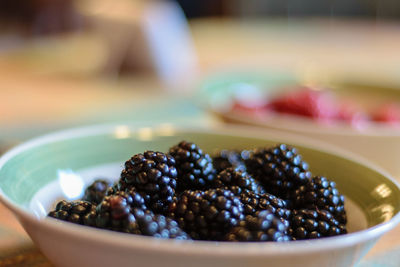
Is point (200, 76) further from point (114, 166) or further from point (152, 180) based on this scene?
point (152, 180)

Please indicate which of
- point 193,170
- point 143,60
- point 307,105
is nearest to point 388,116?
point 307,105

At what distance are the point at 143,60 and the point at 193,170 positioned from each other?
1602 mm

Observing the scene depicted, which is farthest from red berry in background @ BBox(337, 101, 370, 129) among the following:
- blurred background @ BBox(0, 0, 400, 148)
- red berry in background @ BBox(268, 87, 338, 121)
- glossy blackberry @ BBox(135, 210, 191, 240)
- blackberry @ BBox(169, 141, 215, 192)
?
glossy blackberry @ BBox(135, 210, 191, 240)

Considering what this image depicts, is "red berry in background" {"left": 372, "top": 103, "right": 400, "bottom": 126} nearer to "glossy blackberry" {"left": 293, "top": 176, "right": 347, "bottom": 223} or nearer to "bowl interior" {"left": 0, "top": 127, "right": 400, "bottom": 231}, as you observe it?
"bowl interior" {"left": 0, "top": 127, "right": 400, "bottom": 231}

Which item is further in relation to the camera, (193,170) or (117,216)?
(193,170)

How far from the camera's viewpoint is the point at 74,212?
0.59 metres

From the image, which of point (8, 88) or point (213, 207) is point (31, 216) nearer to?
point (213, 207)

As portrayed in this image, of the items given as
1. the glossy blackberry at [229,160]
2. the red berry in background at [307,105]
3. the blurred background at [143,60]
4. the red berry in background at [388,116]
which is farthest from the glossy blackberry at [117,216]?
the red berry in background at [388,116]

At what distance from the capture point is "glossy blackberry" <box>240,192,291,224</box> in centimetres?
58

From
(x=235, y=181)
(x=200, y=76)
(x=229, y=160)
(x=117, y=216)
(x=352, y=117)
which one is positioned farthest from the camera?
(x=200, y=76)

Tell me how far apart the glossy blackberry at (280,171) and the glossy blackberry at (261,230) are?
0.16 metres

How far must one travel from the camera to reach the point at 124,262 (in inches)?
17.5

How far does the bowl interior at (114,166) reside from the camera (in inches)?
24.9

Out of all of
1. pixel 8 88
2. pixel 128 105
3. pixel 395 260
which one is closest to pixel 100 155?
pixel 395 260
